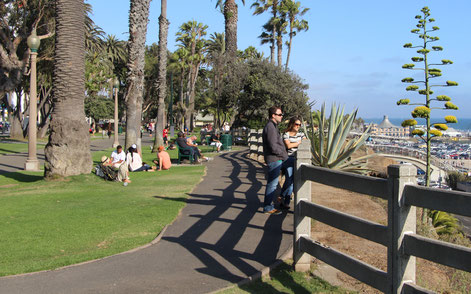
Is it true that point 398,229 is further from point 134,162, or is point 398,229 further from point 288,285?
point 134,162

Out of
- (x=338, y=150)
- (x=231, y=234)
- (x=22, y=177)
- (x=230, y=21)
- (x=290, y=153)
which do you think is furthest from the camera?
(x=230, y=21)

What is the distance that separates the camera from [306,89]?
36.2 meters

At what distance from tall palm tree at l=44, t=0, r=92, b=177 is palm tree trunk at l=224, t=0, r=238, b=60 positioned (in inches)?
907

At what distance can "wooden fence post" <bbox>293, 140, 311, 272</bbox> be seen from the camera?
198 inches

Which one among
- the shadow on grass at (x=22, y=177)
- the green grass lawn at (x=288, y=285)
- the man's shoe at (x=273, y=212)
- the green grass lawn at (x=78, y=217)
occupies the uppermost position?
the man's shoe at (x=273, y=212)

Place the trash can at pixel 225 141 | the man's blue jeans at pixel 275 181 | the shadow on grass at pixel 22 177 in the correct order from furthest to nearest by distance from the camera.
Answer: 1. the trash can at pixel 225 141
2. the shadow on grass at pixel 22 177
3. the man's blue jeans at pixel 275 181

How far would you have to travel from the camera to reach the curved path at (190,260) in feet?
15.2

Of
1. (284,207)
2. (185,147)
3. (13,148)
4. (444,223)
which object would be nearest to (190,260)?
(284,207)

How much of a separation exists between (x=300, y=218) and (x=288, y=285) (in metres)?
0.80

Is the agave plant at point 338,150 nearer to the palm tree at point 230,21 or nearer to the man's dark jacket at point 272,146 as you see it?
the man's dark jacket at point 272,146

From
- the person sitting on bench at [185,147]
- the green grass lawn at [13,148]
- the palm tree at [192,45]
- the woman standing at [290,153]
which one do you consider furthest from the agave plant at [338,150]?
the palm tree at [192,45]

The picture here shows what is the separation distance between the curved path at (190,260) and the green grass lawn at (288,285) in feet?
0.65

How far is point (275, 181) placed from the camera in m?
7.66

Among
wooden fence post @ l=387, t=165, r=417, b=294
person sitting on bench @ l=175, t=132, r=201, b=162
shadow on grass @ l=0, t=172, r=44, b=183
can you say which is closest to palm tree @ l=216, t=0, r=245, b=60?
person sitting on bench @ l=175, t=132, r=201, b=162
